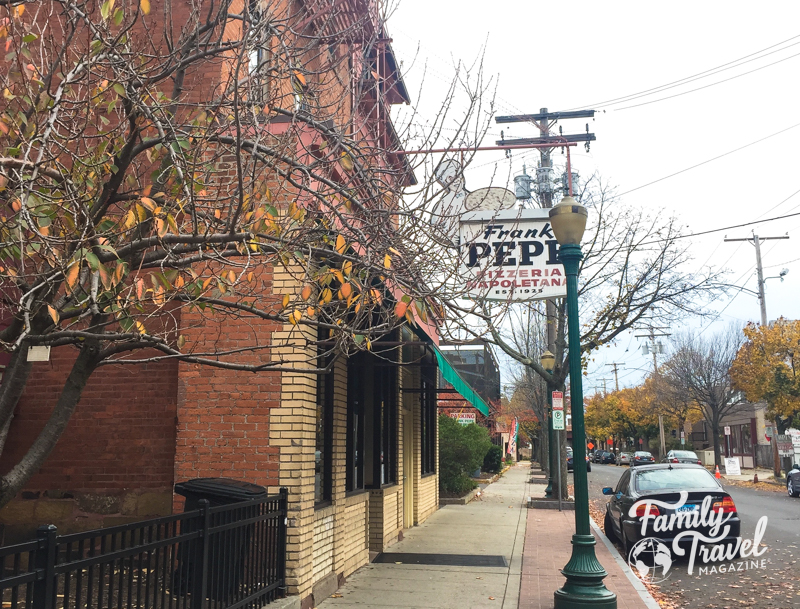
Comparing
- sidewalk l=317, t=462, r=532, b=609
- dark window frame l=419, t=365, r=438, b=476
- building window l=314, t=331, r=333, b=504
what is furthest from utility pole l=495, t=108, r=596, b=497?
building window l=314, t=331, r=333, b=504

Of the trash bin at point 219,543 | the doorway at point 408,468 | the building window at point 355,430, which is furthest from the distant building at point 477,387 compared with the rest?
the trash bin at point 219,543

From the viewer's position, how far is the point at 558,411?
19.1 metres

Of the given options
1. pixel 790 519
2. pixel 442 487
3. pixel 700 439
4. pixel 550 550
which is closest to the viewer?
pixel 550 550

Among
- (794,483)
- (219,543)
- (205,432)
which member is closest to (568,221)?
(205,432)

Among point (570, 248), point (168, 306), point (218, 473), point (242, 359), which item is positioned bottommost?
point (218, 473)

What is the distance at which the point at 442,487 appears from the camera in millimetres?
22219

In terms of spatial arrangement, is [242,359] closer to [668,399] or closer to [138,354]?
[138,354]

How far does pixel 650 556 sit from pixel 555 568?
2.06 metres

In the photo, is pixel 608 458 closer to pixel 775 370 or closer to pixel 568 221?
pixel 775 370

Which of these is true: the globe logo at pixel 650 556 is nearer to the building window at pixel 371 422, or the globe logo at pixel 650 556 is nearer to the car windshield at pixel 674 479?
the car windshield at pixel 674 479

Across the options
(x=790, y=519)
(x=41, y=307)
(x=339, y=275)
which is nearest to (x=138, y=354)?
(x=41, y=307)

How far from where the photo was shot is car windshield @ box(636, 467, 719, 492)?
462 inches

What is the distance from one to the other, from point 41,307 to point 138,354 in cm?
366

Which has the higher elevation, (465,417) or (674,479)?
(465,417)
